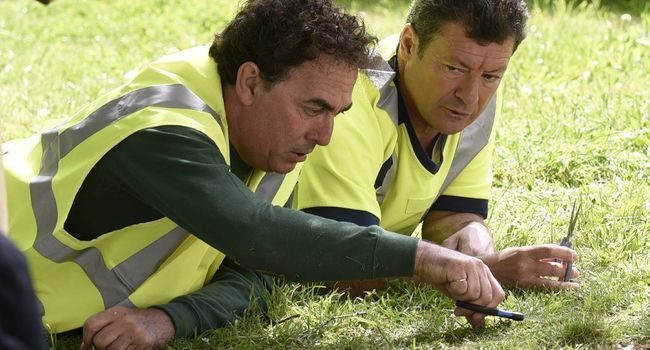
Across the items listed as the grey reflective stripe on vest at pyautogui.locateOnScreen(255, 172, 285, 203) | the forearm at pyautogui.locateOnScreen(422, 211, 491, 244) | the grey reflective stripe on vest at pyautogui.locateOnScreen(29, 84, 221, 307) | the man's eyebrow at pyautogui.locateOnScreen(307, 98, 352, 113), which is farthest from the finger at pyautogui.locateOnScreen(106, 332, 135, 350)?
the forearm at pyautogui.locateOnScreen(422, 211, 491, 244)

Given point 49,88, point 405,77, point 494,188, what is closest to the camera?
point 405,77

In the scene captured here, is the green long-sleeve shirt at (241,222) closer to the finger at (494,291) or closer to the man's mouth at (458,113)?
the finger at (494,291)

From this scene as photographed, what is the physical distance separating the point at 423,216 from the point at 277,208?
1491 mm

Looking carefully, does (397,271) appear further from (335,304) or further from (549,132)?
(549,132)

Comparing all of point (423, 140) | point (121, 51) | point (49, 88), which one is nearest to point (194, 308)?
point (423, 140)

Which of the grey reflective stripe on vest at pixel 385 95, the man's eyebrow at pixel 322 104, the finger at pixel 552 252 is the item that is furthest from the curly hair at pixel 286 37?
the finger at pixel 552 252

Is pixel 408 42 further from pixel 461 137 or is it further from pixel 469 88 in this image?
pixel 461 137

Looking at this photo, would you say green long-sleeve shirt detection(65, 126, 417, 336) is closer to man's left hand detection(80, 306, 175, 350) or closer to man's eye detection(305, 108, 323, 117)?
man's eye detection(305, 108, 323, 117)

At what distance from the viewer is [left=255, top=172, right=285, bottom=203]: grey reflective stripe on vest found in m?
3.83

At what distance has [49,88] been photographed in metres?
7.08

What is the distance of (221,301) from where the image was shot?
3.84 metres

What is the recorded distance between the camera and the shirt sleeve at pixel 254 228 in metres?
3.22

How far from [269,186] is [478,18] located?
965 millimetres

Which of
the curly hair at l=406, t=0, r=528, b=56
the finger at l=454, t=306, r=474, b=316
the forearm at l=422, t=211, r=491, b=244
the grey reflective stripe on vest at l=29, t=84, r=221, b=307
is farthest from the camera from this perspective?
the forearm at l=422, t=211, r=491, b=244
